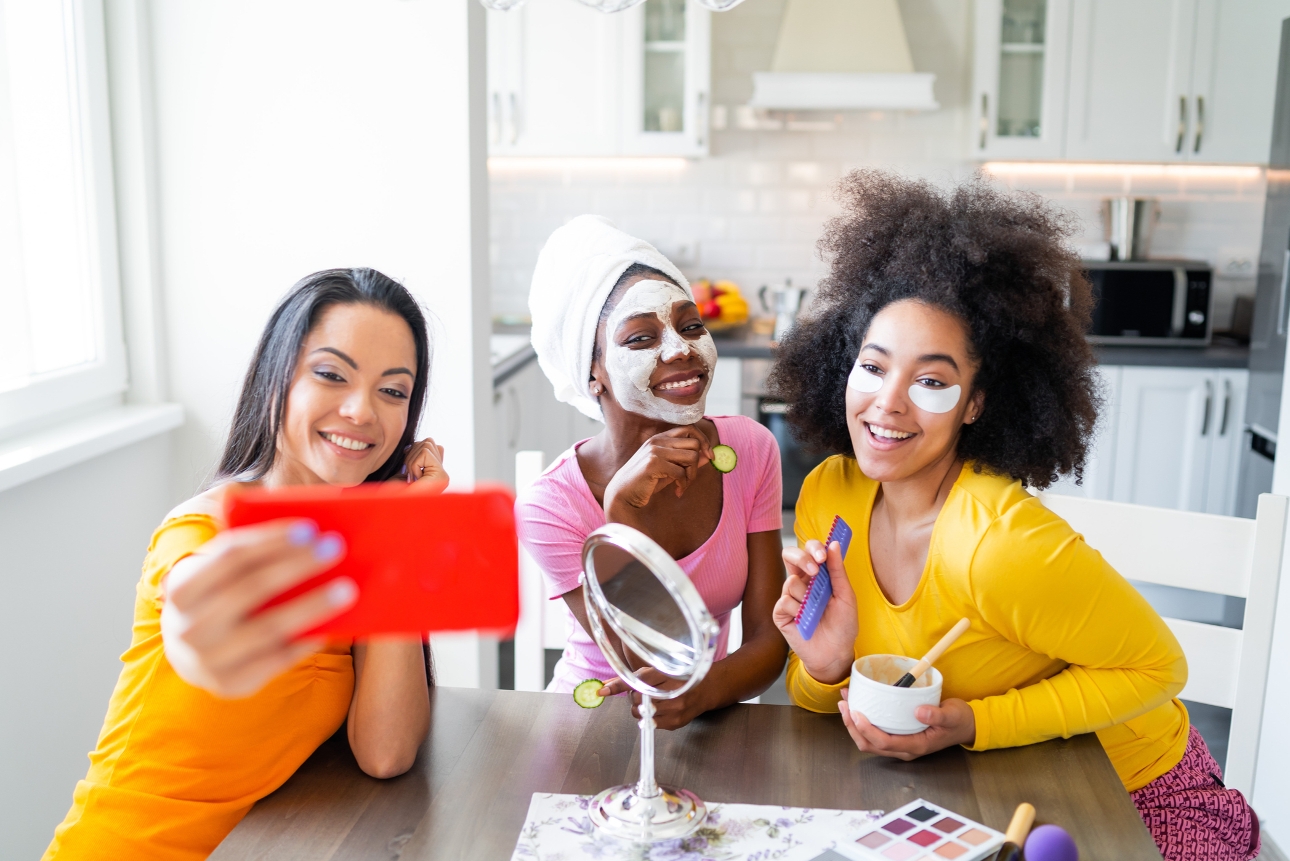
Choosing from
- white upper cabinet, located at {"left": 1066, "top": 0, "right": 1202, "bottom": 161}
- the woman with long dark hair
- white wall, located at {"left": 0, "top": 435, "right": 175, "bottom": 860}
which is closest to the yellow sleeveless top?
the woman with long dark hair

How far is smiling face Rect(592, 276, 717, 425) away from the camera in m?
1.35

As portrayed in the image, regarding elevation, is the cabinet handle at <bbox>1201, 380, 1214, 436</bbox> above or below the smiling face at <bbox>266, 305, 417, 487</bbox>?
below

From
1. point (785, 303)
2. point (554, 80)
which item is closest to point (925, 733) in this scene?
point (785, 303)

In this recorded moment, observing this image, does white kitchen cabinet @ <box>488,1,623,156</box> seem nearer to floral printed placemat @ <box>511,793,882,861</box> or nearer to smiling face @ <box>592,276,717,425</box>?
smiling face @ <box>592,276,717,425</box>

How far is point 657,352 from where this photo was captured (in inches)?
53.2

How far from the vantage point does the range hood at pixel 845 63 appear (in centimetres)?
379

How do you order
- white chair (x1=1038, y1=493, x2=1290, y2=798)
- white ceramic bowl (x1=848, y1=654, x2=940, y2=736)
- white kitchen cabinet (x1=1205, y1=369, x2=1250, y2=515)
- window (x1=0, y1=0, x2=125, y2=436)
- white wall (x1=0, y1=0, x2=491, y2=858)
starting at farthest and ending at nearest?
white kitchen cabinet (x1=1205, y1=369, x2=1250, y2=515)
white wall (x1=0, y1=0, x2=491, y2=858)
window (x1=0, y1=0, x2=125, y2=436)
white chair (x1=1038, y1=493, x2=1290, y2=798)
white ceramic bowl (x1=848, y1=654, x2=940, y2=736)

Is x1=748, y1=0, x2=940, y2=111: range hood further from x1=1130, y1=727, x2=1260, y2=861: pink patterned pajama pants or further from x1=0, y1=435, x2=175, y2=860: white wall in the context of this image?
x1=1130, y1=727, x2=1260, y2=861: pink patterned pajama pants

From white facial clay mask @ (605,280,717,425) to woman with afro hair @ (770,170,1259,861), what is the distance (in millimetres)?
209

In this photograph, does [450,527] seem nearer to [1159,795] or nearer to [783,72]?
[1159,795]

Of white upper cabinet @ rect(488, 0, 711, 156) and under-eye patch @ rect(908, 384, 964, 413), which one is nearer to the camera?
under-eye patch @ rect(908, 384, 964, 413)

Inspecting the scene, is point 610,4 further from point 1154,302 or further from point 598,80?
point 1154,302

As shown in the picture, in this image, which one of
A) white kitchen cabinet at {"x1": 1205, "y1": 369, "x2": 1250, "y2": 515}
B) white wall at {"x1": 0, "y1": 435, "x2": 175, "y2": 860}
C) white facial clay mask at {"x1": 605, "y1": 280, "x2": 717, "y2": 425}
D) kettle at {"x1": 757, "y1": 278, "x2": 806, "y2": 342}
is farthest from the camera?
kettle at {"x1": 757, "y1": 278, "x2": 806, "y2": 342}

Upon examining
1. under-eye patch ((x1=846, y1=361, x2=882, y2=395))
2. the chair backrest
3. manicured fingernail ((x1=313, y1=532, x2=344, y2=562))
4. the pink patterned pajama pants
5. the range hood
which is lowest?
the pink patterned pajama pants
